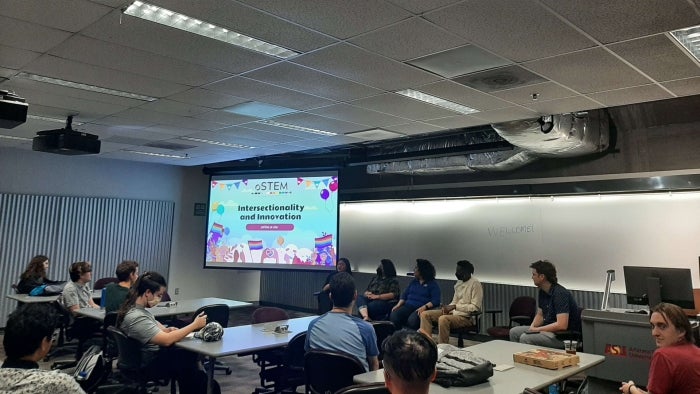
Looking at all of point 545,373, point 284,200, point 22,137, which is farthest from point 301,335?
point 22,137

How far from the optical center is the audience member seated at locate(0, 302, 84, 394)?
166 centimetres

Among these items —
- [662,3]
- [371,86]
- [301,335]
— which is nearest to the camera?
[662,3]

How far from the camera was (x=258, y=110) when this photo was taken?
471 cm

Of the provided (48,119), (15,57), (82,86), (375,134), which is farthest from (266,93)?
(48,119)

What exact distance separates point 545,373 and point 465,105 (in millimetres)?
2631

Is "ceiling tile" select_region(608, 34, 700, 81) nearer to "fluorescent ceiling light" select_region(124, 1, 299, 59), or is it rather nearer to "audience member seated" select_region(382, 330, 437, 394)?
"fluorescent ceiling light" select_region(124, 1, 299, 59)

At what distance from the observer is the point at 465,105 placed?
4379mm

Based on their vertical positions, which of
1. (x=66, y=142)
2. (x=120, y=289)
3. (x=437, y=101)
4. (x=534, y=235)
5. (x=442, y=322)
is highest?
(x=437, y=101)

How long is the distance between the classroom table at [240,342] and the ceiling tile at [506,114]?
2937mm

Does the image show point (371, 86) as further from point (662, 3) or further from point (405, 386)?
point (405, 386)

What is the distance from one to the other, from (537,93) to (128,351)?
410cm

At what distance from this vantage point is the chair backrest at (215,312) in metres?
4.52

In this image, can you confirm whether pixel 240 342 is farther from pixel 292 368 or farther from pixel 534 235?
pixel 534 235

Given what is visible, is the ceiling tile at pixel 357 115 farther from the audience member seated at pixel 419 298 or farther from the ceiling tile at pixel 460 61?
the audience member seated at pixel 419 298
